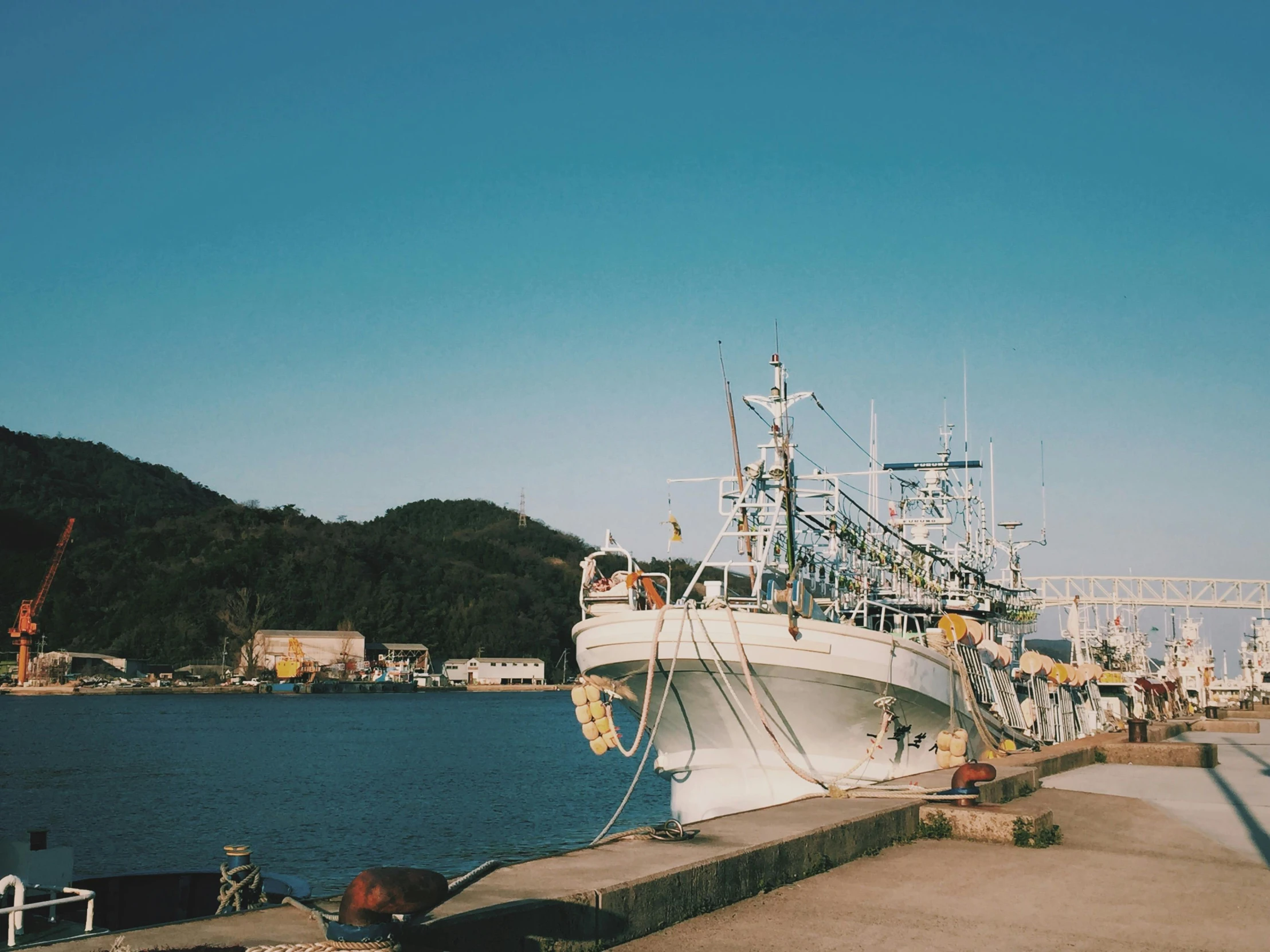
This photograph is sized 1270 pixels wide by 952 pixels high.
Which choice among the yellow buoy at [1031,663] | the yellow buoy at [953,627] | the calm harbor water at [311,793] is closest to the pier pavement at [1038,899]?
the yellow buoy at [953,627]

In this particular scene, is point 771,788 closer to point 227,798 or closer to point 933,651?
point 933,651

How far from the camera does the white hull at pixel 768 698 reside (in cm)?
2234

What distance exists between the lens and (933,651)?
2477cm

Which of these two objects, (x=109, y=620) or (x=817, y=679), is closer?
(x=817, y=679)

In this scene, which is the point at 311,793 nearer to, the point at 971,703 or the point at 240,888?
the point at 971,703

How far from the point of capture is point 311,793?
49875mm

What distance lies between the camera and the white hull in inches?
880

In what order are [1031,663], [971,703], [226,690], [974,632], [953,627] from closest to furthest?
[971,703]
[953,627]
[974,632]
[1031,663]
[226,690]

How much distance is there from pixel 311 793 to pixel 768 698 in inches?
1310

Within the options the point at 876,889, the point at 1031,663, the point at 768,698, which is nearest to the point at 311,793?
the point at 1031,663

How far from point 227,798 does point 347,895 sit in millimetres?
46332

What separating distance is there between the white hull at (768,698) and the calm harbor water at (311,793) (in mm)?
7716

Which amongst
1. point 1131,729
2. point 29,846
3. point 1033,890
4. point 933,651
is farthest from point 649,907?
point 1131,729

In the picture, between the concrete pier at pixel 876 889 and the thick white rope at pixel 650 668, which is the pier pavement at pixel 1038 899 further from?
the thick white rope at pixel 650 668
